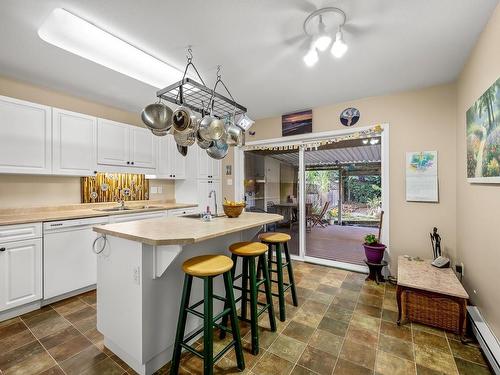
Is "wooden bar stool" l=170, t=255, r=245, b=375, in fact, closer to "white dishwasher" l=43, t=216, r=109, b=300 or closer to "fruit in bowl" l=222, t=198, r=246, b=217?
A: "fruit in bowl" l=222, t=198, r=246, b=217

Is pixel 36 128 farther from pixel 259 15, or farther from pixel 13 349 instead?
pixel 259 15

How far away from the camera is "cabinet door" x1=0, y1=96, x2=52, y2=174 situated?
2395 millimetres

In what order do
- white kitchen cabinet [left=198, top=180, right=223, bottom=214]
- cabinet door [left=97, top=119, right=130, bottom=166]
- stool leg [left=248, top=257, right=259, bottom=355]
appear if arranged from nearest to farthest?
stool leg [left=248, top=257, right=259, bottom=355] < cabinet door [left=97, top=119, right=130, bottom=166] < white kitchen cabinet [left=198, top=180, right=223, bottom=214]

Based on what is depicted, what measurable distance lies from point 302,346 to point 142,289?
1.30 metres

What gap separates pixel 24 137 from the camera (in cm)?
251

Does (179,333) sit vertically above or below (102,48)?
below

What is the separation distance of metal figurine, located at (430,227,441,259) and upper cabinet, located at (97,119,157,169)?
4.03 metres

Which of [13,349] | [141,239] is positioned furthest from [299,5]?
[13,349]

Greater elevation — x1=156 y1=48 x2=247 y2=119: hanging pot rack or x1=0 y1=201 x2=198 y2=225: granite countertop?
x1=156 y1=48 x2=247 y2=119: hanging pot rack

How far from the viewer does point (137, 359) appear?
61.0 inches

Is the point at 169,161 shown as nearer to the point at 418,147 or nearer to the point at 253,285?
the point at 253,285

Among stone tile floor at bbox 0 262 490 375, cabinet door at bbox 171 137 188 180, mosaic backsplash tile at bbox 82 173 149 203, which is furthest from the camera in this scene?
cabinet door at bbox 171 137 188 180

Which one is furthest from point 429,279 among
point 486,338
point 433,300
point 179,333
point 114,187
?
point 114,187

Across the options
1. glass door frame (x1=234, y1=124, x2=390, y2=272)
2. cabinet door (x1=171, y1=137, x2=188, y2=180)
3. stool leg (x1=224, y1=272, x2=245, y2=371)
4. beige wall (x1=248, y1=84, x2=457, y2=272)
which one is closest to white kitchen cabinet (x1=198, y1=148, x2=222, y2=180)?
cabinet door (x1=171, y1=137, x2=188, y2=180)
